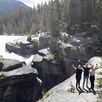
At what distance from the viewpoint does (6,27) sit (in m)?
194

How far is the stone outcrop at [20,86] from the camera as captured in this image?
6322cm

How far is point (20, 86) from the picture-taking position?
65.2 meters

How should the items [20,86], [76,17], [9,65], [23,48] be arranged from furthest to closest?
[23,48] < [76,17] < [9,65] < [20,86]

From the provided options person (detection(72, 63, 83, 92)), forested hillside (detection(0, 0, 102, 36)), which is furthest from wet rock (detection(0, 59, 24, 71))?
person (detection(72, 63, 83, 92))

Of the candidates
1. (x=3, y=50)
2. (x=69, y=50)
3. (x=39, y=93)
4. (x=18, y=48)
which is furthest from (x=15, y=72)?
(x=3, y=50)

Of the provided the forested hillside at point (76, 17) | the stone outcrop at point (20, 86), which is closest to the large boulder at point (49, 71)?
the stone outcrop at point (20, 86)

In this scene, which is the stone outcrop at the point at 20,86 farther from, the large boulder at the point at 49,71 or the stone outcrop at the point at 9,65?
the large boulder at the point at 49,71

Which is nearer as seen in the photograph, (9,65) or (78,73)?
(78,73)

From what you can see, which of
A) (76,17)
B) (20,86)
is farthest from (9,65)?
(76,17)

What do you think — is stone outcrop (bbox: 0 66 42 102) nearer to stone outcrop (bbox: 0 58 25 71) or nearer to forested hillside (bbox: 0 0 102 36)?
stone outcrop (bbox: 0 58 25 71)

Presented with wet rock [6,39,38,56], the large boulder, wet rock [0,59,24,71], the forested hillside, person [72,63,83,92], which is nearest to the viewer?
person [72,63,83,92]

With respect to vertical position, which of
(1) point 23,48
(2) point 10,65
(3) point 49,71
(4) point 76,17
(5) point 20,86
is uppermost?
(4) point 76,17

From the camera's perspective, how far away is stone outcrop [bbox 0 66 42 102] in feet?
207

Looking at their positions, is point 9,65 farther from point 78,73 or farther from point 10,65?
point 78,73
